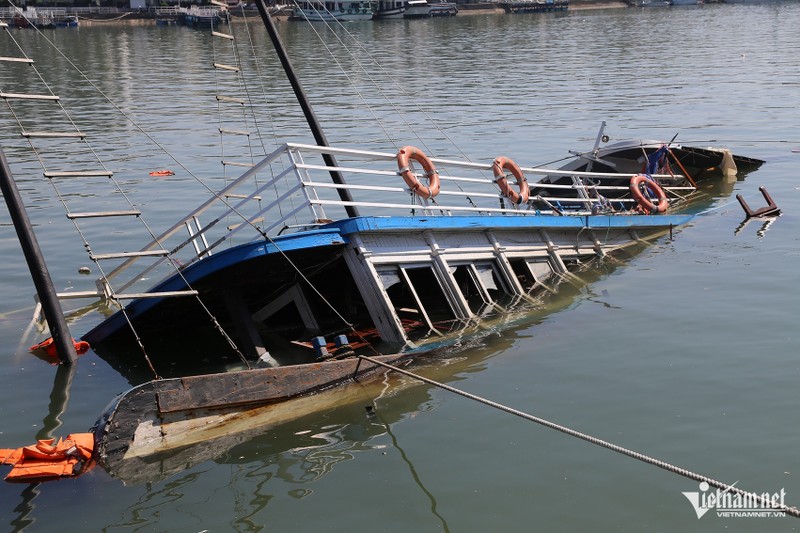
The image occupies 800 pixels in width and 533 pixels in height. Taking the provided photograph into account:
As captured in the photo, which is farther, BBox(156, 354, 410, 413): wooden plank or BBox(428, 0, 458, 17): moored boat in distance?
BBox(428, 0, 458, 17): moored boat in distance

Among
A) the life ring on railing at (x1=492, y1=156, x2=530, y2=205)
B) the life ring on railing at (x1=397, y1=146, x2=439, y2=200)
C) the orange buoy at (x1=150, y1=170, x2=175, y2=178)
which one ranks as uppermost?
the life ring on railing at (x1=397, y1=146, x2=439, y2=200)

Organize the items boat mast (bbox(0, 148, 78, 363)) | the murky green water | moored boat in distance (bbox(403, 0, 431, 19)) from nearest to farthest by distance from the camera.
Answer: the murky green water < boat mast (bbox(0, 148, 78, 363)) < moored boat in distance (bbox(403, 0, 431, 19))

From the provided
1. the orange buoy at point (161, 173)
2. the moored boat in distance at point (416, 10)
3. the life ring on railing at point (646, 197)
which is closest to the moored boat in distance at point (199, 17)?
the moored boat in distance at point (416, 10)

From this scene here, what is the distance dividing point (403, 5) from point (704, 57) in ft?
200

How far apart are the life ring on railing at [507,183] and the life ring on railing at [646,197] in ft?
15.2

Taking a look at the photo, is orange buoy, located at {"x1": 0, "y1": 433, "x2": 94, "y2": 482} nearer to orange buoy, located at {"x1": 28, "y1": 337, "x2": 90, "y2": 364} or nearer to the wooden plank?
the wooden plank

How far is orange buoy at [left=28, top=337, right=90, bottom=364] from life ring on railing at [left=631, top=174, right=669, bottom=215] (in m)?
11.9

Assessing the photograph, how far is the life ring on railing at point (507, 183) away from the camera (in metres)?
16.3

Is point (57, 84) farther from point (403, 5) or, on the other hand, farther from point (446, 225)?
point (403, 5)

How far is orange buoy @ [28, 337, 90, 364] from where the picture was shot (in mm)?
14184

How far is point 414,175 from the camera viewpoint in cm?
1426

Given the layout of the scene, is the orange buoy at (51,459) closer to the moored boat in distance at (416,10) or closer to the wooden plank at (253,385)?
the wooden plank at (253,385)

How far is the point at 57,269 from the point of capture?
62.4 feet

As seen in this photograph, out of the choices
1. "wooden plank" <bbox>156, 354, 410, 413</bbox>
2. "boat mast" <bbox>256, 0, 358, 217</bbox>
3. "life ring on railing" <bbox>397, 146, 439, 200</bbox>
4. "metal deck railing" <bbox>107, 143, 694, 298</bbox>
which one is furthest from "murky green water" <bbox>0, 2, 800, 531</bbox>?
"boat mast" <bbox>256, 0, 358, 217</bbox>
